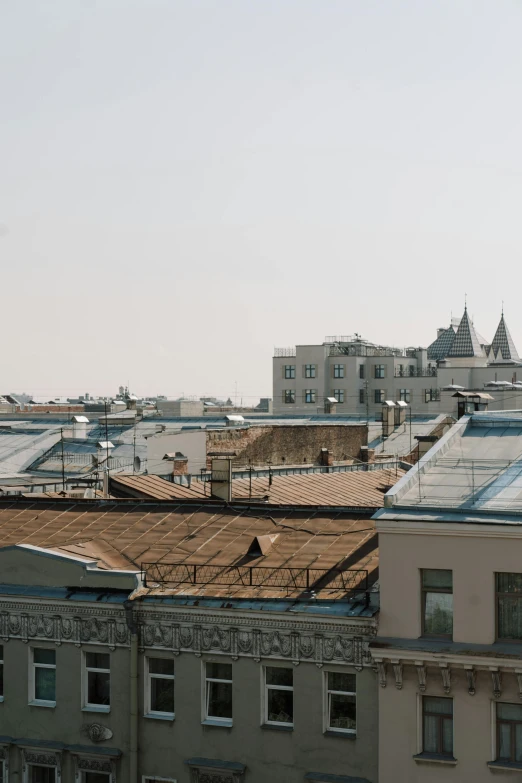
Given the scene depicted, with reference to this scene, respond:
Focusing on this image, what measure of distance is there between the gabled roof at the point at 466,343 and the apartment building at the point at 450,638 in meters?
108

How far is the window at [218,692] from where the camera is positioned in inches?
974

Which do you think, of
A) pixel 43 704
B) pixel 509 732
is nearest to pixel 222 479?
pixel 43 704

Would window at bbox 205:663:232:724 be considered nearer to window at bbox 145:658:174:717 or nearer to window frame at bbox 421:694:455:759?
window at bbox 145:658:174:717

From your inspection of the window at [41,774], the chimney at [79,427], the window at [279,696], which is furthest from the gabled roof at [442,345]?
the window at [279,696]

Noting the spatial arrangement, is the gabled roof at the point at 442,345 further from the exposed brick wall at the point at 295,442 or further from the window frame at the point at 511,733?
the window frame at the point at 511,733

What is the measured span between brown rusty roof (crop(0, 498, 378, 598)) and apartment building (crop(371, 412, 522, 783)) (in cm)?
229

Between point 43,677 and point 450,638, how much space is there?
960cm

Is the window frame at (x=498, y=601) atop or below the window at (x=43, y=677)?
atop

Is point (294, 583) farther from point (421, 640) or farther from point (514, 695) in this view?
point (514, 695)

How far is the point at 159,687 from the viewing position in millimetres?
25500

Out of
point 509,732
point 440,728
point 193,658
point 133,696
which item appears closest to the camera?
point 509,732

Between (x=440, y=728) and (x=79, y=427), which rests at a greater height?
(x=79, y=427)

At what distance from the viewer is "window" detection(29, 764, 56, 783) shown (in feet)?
87.2

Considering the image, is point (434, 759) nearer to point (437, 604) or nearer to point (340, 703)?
point (340, 703)
